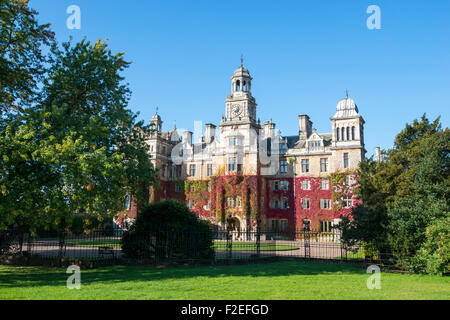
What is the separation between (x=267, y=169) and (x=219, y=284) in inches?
1377

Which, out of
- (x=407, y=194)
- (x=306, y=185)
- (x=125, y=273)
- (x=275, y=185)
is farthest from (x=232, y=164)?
(x=125, y=273)

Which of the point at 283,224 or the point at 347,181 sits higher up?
the point at 347,181

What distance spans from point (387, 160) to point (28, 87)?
1856 centimetres

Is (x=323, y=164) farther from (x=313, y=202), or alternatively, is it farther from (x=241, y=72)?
(x=241, y=72)

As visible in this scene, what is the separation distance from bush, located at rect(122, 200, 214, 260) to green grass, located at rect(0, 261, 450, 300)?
270 cm

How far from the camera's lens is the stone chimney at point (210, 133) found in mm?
50875

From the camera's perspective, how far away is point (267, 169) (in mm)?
45281

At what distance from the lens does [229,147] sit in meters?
44.3

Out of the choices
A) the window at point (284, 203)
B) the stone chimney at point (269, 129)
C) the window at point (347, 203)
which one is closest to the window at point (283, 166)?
the window at point (284, 203)

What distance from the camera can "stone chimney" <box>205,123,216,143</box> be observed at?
50875mm

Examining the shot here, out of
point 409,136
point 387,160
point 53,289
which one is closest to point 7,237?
point 53,289

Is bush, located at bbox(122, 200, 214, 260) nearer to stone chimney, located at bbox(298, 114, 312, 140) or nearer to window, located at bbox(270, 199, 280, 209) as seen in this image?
window, located at bbox(270, 199, 280, 209)

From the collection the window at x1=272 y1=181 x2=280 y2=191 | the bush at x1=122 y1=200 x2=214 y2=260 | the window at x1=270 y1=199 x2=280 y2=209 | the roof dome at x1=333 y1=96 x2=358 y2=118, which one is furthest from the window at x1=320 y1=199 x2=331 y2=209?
the bush at x1=122 y1=200 x2=214 y2=260
